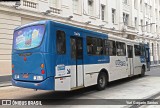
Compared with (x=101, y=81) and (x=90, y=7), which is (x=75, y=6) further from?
(x=101, y=81)

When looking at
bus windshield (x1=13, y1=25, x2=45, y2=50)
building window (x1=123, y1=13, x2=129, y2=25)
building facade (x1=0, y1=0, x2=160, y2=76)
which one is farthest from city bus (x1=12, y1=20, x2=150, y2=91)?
building window (x1=123, y1=13, x2=129, y2=25)

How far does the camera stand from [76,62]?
1009cm

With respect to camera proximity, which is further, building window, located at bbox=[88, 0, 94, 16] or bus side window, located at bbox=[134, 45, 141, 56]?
building window, located at bbox=[88, 0, 94, 16]

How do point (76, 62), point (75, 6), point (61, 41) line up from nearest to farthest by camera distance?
point (61, 41) → point (76, 62) → point (75, 6)

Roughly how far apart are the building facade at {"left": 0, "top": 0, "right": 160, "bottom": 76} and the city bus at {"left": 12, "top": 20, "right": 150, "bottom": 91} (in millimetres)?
8587

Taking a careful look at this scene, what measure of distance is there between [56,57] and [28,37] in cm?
146

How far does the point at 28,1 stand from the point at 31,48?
39.4 ft

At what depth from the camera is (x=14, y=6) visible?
18.7 metres

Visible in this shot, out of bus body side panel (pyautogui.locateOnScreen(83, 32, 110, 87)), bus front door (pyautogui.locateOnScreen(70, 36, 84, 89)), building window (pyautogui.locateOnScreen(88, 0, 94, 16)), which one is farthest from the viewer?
building window (pyautogui.locateOnScreen(88, 0, 94, 16))

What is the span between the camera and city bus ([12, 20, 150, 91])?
873cm

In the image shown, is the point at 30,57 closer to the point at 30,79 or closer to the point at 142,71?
the point at 30,79

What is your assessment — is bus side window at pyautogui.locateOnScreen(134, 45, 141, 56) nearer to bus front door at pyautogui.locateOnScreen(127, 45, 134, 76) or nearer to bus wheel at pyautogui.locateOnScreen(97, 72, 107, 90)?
bus front door at pyautogui.locateOnScreen(127, 45, 134, 76)

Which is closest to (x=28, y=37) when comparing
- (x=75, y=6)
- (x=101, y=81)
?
(x=101, y=81)

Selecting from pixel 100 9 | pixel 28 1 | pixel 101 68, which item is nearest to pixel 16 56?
pixel 101 68
